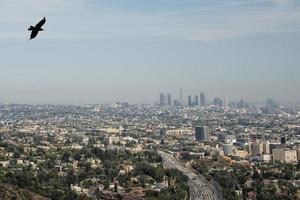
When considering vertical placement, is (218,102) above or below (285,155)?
above

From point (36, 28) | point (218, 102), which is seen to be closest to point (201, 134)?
point (36, 28)

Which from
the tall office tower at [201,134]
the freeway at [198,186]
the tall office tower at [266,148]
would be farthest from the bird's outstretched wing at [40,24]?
the tall office tower at [201,134]

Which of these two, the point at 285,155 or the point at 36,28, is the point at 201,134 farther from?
the point at 36,28

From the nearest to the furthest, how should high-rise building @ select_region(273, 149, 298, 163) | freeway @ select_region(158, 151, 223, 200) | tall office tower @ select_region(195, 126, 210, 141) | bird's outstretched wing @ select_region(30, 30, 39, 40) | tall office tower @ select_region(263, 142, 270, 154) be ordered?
bird's outstretched wing @ select_region(30, 30, 39, 40)
freeway @ select_region(158, 151, 223, 200)
high-rise building @ select_region(273, 149, 298, 163)
tall office tower @ select_region(263, 142, 270, 154)
tall office tower @ select_region(195, 126, 210, 141)

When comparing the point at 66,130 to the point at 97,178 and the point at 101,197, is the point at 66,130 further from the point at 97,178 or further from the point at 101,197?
the point at 101,197

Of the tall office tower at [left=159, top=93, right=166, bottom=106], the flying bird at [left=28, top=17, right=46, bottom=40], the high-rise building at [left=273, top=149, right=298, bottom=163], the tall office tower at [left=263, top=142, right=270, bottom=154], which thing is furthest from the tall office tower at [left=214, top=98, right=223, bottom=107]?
the flying bird at [left=28, top=17, right=46, bottom=40]

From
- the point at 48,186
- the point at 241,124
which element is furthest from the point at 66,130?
the point at 48,186

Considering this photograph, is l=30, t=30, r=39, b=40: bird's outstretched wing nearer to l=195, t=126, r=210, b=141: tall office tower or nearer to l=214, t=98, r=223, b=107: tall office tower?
l=195, t=126, r=210, b=141: tall office tower

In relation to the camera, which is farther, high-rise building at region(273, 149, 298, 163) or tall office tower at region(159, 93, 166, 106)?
tall office tower at region(159, 93, 166, 106)

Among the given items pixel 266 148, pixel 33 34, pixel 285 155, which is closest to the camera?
pixel 33 34

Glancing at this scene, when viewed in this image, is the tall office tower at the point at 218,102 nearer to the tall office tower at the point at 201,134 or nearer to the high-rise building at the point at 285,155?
the tall office tower at the point at 201,134

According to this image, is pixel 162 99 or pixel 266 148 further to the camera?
pixel 162 99

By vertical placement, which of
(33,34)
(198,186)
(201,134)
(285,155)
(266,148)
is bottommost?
(198,186)
